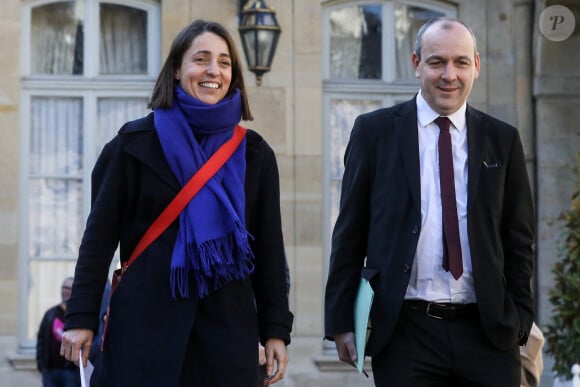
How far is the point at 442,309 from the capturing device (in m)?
5.87

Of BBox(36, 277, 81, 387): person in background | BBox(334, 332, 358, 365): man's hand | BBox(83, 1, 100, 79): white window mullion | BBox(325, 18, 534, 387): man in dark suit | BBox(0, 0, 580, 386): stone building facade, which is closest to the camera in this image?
BBox(325, 18, 534, 387): man in dark suit

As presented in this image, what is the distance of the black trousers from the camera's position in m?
5.85

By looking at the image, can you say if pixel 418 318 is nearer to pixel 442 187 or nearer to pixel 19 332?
pixel 442 187

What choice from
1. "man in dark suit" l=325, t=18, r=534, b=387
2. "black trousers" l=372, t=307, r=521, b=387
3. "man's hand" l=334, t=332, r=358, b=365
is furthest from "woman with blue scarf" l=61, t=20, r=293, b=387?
"black trousers" l=372, t=307, r=521, b=387

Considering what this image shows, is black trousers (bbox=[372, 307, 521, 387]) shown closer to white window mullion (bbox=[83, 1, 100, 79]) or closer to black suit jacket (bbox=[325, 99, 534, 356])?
black suit jacket (bbox=[325, 99, 534, 356])

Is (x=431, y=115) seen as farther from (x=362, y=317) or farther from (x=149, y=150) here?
(x=149, y=150)

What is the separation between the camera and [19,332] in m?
13.5

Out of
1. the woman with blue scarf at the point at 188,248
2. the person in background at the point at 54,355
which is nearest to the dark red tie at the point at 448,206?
the woman with blue scarf at the point at 188,248

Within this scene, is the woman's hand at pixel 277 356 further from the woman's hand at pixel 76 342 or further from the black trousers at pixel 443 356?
the woman's hand at pixel 76 342

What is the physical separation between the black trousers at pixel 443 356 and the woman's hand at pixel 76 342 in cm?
115

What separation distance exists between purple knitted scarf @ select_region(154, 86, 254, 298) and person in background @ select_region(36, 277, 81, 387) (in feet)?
21.3

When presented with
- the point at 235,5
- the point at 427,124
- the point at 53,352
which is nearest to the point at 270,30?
the point at 235,5

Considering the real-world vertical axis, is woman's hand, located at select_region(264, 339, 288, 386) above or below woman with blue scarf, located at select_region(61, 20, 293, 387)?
below

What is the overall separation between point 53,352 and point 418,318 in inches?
273
